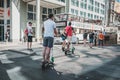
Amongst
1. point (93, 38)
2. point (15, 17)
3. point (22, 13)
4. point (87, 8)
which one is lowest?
point (93, 38)

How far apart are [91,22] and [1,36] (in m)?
15.1

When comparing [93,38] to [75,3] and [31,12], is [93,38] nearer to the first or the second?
[31,12]

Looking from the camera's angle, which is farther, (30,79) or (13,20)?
(13,20)

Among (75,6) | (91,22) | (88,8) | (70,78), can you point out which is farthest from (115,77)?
(88,8)

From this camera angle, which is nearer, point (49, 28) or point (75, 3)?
point (49, 28)

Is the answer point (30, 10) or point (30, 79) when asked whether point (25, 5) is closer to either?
point (30, 10)

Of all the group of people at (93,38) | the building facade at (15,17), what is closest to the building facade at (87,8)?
the building facade at (15,17)

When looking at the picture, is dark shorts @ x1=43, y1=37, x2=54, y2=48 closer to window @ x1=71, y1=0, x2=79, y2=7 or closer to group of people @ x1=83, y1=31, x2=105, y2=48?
group of people @ x1=83, y1=31, x2=105, y2=48

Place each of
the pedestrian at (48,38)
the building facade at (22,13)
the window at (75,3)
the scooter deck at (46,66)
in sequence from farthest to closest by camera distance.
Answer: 1. the window at (75,3)
2. the building facade at (22,13)
3. the pedestrian at (48,38)
4. the scooter deck at (46,66)

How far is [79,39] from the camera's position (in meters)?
28.5

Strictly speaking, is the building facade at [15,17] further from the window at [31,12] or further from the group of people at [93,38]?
the group of people at [93,38]

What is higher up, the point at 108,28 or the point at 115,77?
the point at 108,28

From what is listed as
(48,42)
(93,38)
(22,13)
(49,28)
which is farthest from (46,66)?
(22,13)

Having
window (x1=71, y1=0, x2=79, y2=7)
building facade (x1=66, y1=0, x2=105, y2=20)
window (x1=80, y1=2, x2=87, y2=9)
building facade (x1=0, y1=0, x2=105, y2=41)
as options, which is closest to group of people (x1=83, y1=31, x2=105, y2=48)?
building facade (x1=0, y1=0, x2=105, y2=41)
